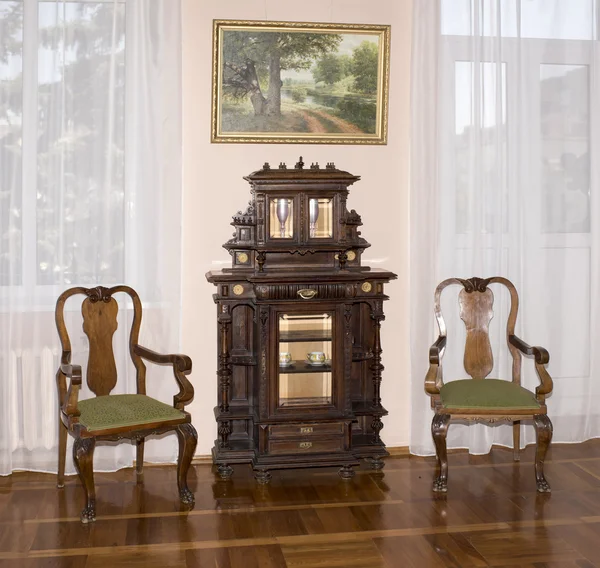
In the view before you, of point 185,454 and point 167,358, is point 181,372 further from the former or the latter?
point 185,454

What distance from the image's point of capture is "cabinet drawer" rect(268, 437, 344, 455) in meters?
4.50

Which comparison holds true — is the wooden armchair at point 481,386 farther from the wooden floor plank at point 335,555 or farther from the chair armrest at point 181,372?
the chair armrest at point 181,372

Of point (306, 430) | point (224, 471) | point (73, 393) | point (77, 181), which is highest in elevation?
point (77, 181)

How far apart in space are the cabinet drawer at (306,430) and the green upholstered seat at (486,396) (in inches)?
23.5

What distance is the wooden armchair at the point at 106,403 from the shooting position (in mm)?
3953

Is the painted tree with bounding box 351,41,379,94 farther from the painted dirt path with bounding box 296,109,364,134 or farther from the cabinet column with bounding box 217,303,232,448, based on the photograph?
the cabinet column with bounding box 217,303,232,448

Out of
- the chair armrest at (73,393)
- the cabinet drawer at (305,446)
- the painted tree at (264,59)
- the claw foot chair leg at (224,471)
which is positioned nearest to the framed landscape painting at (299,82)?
the painted tree at (264,59)

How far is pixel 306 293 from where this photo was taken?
Answer: 14.5ft

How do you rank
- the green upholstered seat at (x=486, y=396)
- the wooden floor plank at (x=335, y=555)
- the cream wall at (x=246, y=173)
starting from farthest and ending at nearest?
1. the cream wall at (x=246, y=173)
2. the green upholstered seat at (x=486, y=396)
3. the wooden floor plank at (x=335, y=555)

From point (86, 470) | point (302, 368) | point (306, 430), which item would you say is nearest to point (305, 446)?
point (306, 430)

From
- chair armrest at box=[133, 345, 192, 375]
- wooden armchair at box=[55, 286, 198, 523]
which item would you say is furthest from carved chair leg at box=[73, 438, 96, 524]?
chair armrest at box=[133, 345, 192, 375]

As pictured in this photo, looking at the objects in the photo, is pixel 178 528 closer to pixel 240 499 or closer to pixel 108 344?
pixel 240 499

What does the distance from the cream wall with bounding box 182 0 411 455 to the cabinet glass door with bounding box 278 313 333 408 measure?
1.89 feet

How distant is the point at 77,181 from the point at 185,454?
1.60m
